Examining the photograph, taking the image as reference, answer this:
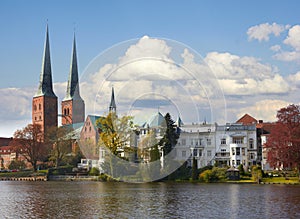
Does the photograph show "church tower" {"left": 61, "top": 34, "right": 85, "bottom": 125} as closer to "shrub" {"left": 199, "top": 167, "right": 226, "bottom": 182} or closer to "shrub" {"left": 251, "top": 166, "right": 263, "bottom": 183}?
"shrub" {"left": 199, "top": 167, "right": 226, "bottom": 182}

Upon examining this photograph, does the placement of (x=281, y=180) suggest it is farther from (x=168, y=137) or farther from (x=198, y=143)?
(x=198, y=143)

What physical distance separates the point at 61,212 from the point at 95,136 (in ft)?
306

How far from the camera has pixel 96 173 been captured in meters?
95.9

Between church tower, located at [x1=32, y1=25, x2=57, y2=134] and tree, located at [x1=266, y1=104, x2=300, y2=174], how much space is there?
9267 centimetres

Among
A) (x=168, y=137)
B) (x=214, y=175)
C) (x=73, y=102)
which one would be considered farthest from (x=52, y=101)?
(x=214, y=175)

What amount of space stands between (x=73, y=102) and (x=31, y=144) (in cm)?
4620

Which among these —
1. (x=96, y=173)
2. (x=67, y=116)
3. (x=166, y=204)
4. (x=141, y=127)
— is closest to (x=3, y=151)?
(x=67, y=116)

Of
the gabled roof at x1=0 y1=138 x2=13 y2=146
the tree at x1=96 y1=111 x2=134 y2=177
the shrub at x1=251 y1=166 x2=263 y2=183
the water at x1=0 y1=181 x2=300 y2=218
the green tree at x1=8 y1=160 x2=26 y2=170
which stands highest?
the gabled roof at x1=0 y1=138 x2=13 y2=146

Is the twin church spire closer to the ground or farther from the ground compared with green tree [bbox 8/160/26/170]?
farther from the ground

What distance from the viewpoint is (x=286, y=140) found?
7006 cm

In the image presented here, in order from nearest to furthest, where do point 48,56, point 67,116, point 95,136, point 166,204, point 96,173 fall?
1. point 166,204
2. point 96,173
3. point 95,136
4. point 48,56
5. point 67,116

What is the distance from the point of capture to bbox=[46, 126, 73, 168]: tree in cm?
11186

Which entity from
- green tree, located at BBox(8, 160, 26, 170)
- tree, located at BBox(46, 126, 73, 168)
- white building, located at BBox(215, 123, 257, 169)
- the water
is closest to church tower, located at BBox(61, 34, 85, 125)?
green tree, located at BBox(8, 160, 26, 170)

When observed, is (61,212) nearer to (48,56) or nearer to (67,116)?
(48,56)
